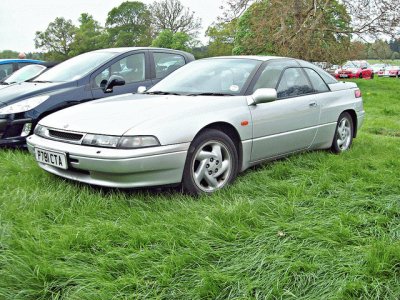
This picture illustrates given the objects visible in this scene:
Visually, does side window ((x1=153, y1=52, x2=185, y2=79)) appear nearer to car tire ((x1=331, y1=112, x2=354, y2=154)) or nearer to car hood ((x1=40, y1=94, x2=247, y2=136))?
car hood ((x1=40, y1=94, x2=247, y2=136))

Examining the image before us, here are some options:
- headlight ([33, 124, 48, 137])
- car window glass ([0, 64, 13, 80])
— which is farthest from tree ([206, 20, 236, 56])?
headlight ([33, 124, 48, 137])

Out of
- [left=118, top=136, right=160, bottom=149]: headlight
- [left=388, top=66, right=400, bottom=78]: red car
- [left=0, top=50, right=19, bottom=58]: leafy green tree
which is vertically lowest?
[left=388, top=66, right=400, bottom=78]: red car

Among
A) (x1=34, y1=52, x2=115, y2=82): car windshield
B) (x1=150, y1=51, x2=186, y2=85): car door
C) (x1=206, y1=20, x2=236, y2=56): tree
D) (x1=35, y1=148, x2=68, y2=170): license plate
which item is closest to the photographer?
(x1=35, y1=148, x2=68, y2=170): license plate

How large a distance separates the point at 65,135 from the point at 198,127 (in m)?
1.11

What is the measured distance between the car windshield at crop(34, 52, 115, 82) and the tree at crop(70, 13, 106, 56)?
46204 millimetres

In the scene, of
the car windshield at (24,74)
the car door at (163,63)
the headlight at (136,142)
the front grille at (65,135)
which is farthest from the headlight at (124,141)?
the car windshield at (24,74)

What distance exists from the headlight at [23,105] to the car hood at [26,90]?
0.31 ft

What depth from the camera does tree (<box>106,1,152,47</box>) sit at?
171 ft

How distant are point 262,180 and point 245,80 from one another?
39.8 inches

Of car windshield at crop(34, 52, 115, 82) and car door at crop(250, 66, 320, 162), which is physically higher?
car windshield at crop(34, 52, 115, 82)

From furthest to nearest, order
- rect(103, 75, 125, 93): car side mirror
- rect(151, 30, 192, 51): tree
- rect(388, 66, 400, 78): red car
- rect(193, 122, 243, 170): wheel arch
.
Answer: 1. rect(151, 30, 192, 51): tree
2. rect(388, 66, 400, 78): red car
3. rect(103, 75, 125, 93): car side mirror
4. rect(193, 122, 243, 170): wheel arch

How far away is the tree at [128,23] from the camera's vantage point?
2050 inches

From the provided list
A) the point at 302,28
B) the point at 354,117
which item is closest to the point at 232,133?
the point at 354,117

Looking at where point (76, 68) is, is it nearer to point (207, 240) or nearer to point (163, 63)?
point (163, 63)
